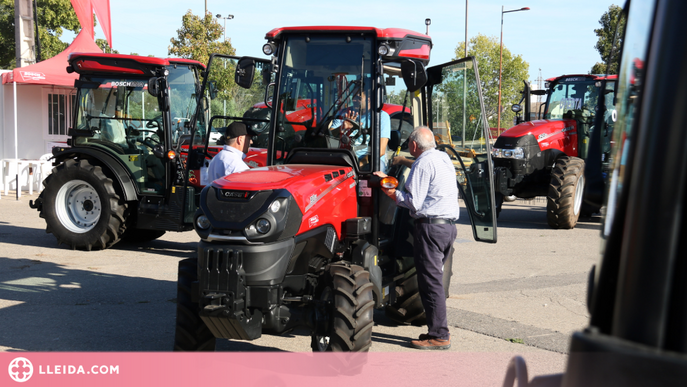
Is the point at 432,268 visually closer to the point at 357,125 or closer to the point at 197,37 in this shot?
the point at 357,125

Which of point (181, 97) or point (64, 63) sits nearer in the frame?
point (181, 97)

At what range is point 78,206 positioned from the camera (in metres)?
10.1

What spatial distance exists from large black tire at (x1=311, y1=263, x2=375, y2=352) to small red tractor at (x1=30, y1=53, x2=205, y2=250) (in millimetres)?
5393

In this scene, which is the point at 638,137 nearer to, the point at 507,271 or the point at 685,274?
the point at 685,274

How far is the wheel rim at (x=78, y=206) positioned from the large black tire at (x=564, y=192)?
26.9ft

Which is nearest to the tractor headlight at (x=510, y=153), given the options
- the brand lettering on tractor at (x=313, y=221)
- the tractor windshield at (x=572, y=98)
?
the tractor windshield at (x=572, y=98)

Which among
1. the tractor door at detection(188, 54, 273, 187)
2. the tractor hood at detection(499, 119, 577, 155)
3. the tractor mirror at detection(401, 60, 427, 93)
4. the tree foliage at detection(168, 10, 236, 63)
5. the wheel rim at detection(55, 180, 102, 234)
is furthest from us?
the tree foliage at detection(168, 10, 236, 63)

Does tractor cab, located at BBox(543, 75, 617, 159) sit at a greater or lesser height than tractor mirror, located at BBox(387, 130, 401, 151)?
greater

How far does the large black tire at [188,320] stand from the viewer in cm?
454

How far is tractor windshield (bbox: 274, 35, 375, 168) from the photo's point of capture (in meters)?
5.61

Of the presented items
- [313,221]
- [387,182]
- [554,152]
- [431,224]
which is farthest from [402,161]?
[554,152]

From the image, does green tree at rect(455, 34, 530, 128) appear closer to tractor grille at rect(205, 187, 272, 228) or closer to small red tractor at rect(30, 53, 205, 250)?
small red tractor at rect(30, 53, 205, 250)

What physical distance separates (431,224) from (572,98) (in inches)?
396

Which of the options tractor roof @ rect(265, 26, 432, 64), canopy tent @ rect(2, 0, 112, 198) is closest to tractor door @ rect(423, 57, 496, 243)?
tractor roof @ rect(265, 26, 432, 64)
